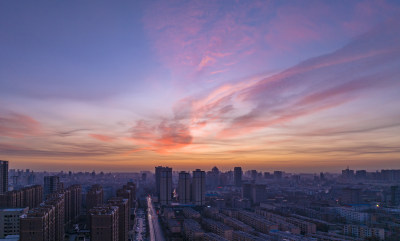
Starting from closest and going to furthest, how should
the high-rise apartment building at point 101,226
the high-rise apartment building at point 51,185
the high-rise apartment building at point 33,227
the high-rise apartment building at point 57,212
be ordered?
the high-rise apartment building at point 33,227
the high-rise apartment building at point 101,226
the high-rise apartment building at point 57,212
the high-rise apartment building at point 51,185

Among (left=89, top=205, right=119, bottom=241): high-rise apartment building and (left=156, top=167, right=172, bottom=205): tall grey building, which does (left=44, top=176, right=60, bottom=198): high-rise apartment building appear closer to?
(left=156, top=167, right=172, bottom=205): tall grey building

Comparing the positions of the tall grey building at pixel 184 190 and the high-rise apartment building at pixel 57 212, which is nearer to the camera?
the high-rise apartment building at pixel 57 212

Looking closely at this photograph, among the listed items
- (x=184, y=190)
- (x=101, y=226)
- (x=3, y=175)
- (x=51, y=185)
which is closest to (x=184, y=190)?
(x=184, y=190)

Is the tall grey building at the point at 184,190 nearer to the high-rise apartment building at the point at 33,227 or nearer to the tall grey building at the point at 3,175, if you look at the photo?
the tall grey building at the point at 3,175

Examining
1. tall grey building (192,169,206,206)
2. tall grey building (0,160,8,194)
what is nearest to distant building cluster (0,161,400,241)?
tall grey building (192,169,206,206)

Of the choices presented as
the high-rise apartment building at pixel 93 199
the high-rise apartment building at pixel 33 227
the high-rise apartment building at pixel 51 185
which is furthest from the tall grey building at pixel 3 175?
the high-rise apartment building at pixel 33 227

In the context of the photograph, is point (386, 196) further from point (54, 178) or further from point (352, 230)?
point (54, 178)

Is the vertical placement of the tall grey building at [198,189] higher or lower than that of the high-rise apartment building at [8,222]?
lower

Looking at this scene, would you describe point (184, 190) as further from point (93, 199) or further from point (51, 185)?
point (51, 185)

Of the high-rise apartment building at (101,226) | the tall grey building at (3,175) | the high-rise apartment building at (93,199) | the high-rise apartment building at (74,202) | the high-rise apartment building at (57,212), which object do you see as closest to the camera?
the high-rise apartment building at (101,226)

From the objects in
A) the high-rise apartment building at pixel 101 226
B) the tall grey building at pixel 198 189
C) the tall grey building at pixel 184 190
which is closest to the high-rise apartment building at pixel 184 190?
the tall grey building at pixel 184 190

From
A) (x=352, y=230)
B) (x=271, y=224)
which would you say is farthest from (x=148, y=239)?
(x=352, y=230)
